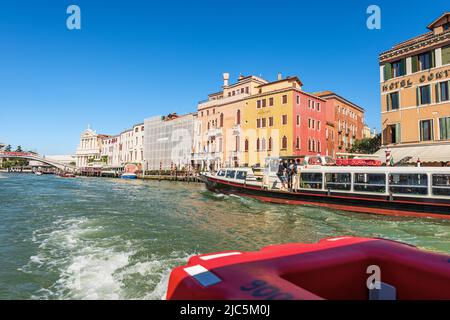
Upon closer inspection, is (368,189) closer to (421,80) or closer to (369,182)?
(369,182)

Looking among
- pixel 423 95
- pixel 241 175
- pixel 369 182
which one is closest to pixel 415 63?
pixel 423 95

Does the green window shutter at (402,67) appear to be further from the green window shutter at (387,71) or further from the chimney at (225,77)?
the chimney at (225,77)

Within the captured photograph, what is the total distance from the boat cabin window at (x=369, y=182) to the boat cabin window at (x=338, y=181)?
17.1 inches

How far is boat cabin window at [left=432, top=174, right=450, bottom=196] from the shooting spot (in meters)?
13.4

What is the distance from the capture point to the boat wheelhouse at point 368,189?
1358 centimetres

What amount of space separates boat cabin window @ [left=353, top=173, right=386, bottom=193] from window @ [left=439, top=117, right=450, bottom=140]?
32.7 ft

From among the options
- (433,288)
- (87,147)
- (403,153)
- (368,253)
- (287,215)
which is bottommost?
(287,215)

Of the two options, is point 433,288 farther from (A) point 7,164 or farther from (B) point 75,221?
(A) point 7,164

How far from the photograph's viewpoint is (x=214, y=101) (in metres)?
50.9

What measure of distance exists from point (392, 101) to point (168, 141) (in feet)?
155

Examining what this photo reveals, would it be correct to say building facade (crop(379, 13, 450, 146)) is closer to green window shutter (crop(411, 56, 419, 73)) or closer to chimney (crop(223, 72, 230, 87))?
green window shutter (crop(411, 56, 419, 73))

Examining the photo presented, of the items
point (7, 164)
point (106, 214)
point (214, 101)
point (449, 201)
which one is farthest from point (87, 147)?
point (449, 201)
